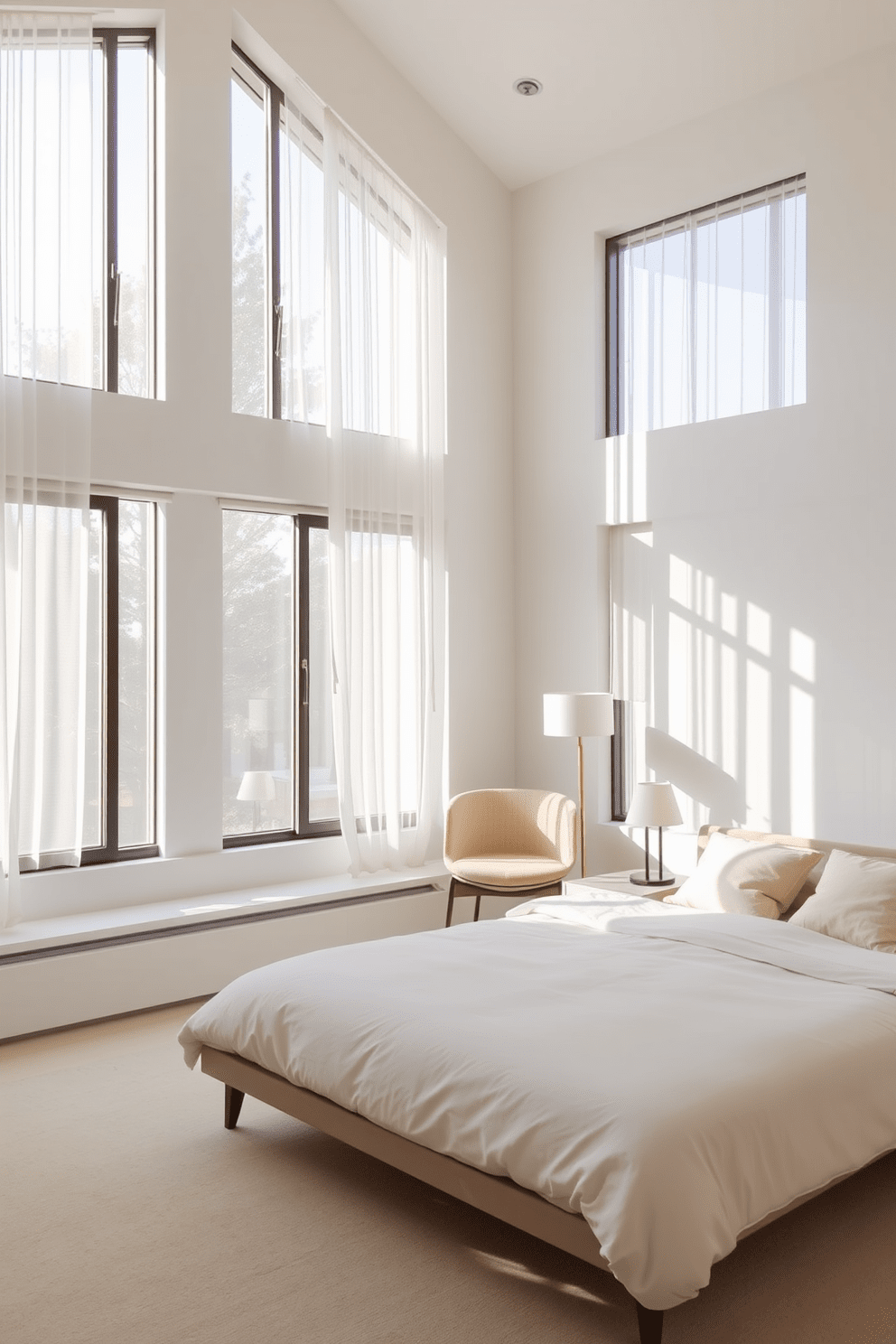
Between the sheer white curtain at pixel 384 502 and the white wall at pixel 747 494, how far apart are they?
0.70 m

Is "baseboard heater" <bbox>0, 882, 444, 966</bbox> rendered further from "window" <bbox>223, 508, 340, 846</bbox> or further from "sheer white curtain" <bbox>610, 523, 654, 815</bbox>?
"sheer white curtain" <bbox>610, 523, 654, 815</bbox>

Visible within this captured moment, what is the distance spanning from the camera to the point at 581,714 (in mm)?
5793

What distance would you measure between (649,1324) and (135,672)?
3.85 m

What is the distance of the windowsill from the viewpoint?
466 cm

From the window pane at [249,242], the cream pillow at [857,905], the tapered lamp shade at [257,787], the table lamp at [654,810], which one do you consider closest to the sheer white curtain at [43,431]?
the window pane at [249,242]

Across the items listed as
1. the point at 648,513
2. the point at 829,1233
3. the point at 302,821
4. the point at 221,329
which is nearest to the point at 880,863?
the point at 829,1233

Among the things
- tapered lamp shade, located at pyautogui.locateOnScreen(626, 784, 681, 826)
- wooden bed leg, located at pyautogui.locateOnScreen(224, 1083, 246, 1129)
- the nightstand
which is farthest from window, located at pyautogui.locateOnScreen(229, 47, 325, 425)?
wooden bed leg, located at pyautogui.locateOnScreen(224, 1083, 246, 1129)

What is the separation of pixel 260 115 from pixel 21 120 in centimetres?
150

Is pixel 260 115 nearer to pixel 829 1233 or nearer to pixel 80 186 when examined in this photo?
pixel 80 186

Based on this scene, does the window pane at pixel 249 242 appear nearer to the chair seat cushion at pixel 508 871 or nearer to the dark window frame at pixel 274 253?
the dark window frame at pixel 274 253

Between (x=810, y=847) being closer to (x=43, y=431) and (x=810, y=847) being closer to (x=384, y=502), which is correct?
(x=384, y=502)

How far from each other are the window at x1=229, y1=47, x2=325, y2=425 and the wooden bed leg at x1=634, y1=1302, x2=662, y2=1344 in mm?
4581

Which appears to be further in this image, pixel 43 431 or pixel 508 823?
pixel 508 823

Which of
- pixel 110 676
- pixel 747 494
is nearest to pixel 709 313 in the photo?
pixel 747 494
